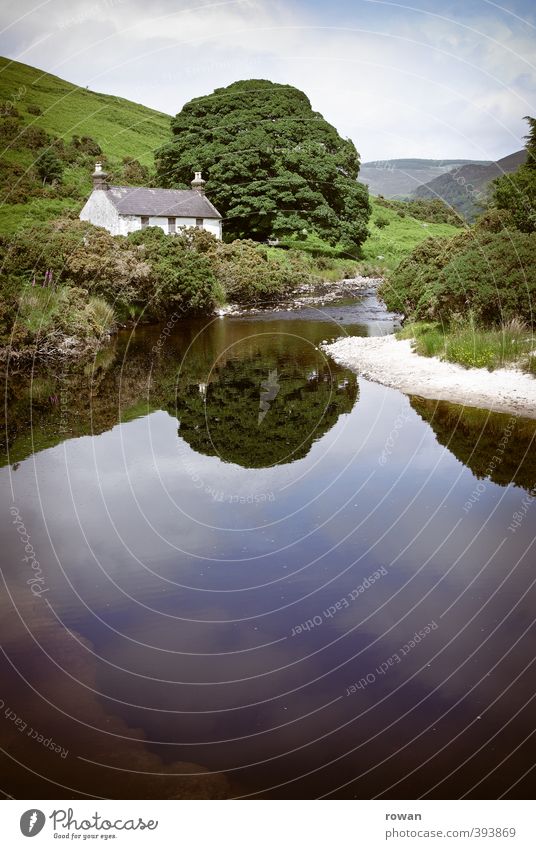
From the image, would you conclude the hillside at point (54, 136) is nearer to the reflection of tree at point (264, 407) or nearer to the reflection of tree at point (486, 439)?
the reflection of tree at point (264, 407)

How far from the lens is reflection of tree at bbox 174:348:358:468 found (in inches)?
731

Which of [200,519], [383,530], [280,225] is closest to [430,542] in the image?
[383,530]

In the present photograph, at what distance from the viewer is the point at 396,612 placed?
10500 millimetres

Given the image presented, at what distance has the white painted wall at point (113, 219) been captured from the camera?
176ft

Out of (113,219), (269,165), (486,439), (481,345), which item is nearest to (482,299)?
(481,345)

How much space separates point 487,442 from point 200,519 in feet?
25.9

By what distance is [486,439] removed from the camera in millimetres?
18016

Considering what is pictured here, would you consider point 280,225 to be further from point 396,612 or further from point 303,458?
point 396,612

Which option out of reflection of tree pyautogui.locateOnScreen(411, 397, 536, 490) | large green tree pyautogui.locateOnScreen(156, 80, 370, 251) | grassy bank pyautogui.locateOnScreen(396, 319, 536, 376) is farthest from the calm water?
large green tree pyautogui.locateOnScreen(156, 80, 370, 251)

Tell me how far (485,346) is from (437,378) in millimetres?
1986

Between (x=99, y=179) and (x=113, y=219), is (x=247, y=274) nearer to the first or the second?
(x=113, y=219)
